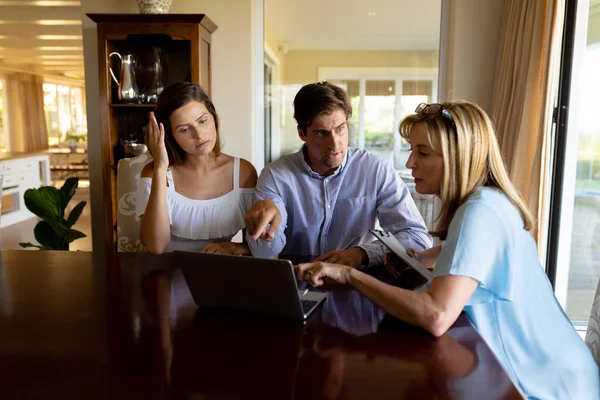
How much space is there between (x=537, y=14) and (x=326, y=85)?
1.48 metres

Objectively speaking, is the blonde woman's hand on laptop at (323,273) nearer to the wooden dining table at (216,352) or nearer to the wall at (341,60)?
the wooden dining table at (216,352)

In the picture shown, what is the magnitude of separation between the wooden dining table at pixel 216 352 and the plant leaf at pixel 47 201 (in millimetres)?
1878

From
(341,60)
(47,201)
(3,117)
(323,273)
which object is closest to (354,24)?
(341,60)

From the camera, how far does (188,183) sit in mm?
2168

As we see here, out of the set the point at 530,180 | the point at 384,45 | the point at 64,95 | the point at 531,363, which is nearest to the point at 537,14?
the point at 530,180

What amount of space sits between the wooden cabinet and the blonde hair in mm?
2249

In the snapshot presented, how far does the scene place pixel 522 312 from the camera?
126 cm

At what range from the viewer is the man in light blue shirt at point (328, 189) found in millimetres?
1914

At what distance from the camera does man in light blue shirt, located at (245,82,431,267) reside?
1.91m

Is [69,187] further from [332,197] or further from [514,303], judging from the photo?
[514,303]

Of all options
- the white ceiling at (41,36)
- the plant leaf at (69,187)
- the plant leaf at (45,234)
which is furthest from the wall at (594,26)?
the white ceiling at (41,36)

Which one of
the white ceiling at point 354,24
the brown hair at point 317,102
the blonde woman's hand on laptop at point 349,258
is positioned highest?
the white ceiling at point 354,24

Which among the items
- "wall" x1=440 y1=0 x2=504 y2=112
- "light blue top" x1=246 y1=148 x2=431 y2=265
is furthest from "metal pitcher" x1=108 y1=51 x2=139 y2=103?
"wall" x1=440 y1=0 x2=504 y2=112

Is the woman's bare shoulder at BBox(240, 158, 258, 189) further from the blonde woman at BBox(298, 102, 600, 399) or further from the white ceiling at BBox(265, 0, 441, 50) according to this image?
the white ceiling at BBox(265, 0, 441, 50)
